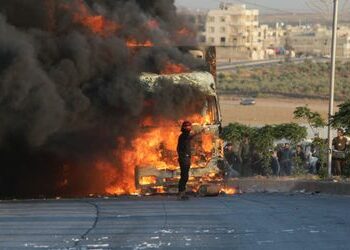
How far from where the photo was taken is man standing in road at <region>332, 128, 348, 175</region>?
2775cm

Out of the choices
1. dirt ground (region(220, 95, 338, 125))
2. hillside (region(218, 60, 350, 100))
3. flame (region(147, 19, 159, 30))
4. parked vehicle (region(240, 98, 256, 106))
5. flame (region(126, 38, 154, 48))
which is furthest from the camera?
hillside (region(218, 60, 350, 100))

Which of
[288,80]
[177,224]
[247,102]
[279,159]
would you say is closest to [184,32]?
[279,159]

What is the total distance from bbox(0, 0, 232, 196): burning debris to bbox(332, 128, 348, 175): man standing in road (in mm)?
5892

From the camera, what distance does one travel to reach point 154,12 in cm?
Result: 2803

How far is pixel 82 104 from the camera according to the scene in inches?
898

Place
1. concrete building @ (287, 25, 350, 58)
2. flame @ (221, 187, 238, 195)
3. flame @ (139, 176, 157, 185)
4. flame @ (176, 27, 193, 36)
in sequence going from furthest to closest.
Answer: concrete building @ (287, 25, 350, 58) < flame @ (176, 27, 193, 36) < flame @ (221, 187, 238, 195) < flame @ (139, 176, 157, 185)

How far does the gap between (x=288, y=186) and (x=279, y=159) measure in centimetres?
498

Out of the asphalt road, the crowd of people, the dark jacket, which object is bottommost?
the crowd of people

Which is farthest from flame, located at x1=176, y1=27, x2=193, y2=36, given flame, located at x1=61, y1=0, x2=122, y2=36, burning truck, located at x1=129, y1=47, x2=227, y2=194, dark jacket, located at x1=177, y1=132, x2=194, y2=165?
dark jacket, located at x1=177, y1=132, x2=194, y2=165

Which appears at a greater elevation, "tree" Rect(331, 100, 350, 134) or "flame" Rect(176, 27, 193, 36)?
"flame" Rect(176, 27, 193, 36)

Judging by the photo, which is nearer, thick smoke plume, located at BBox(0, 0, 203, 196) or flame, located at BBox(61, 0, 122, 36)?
thick smoke plume, located at BBox(0, 0, 203, 196)

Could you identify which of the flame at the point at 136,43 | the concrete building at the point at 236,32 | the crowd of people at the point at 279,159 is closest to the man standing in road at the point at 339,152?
the crowd of people at the point at 279,159

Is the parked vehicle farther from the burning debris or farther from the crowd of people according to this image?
the burning debris

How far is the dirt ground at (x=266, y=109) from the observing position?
6568 cm
